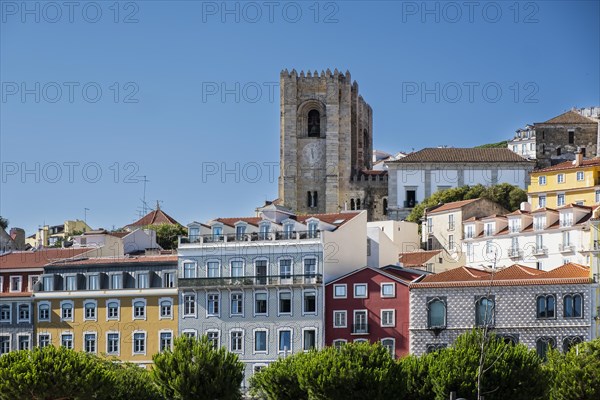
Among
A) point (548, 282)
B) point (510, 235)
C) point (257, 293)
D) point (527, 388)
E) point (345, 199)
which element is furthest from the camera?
point (345, 199)

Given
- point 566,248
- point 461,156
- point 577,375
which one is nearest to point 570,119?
point 461,156

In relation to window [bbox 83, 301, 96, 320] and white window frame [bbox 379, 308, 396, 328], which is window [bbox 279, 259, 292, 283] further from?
window [bbox 83, 301, 96, 320]

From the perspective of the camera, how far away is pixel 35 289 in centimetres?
10200

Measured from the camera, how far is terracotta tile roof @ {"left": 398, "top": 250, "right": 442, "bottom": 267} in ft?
362

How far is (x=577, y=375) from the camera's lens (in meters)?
80.8

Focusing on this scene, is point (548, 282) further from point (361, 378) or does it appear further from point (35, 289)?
point (35, 289)

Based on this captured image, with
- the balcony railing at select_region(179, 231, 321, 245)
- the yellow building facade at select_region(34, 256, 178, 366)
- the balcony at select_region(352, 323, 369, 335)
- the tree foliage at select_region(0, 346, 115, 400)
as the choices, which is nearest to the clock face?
the yellow building facade at select_region(34, 256, 178, 366)

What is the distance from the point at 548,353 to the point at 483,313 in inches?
307

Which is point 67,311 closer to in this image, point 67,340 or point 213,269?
point 67,340

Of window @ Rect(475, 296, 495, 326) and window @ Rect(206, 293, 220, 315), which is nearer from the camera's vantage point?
window @ Rect(475, 296, 495, 326)

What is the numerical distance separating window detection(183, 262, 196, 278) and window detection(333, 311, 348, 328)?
351 inches

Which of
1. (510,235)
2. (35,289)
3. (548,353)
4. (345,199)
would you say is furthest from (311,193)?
(548,353)

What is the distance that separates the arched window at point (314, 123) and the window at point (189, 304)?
2576 inches

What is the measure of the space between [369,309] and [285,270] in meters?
5.50
